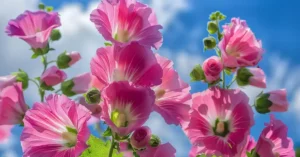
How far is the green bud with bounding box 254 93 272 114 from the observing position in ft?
6.10

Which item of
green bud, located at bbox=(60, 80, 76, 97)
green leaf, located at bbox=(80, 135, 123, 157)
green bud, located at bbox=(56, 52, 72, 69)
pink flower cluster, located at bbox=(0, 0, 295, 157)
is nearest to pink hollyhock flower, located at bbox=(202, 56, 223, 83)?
pink flower cluster, located at bbox=(0, 0, 295, 157)

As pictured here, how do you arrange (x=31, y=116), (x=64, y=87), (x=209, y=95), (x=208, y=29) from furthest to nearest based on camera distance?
(x=64, y=87), (x=208, y=29), (x=209, y=95), (x=31, y=116)

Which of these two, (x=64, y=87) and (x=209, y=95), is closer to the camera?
(x=209, y=95)

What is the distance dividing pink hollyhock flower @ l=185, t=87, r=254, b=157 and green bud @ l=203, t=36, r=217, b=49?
173 millimetres

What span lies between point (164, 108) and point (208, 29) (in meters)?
0.50

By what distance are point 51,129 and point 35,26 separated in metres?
0.57

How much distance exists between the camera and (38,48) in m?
2.00

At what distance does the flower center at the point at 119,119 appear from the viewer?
1.35 metres

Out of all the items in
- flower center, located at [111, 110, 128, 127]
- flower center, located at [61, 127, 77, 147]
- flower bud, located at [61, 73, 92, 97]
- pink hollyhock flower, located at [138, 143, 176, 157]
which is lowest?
pink hollyhock flower, located at [138, 143, 176, 157]

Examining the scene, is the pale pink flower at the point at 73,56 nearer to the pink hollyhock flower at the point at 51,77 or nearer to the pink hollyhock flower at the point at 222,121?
the pink hollyhock flower at the point at 51,77

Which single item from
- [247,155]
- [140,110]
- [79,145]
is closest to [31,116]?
[79,145]

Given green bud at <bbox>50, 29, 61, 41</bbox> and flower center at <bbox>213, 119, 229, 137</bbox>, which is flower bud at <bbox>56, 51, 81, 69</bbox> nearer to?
green bud at <bbox>50, 29, 61, 41</bbox>

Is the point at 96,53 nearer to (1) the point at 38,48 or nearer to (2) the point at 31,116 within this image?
(2) the point at 31,116

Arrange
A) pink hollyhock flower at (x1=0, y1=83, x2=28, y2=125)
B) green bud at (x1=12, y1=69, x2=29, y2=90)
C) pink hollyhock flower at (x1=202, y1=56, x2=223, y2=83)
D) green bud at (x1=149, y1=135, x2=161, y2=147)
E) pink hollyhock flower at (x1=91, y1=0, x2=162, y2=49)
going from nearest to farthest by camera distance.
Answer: pink hollyhock flower at (x1=91, y1=0, x2=162, y2=49) < green bud at (x1=149, y1=135, x2=161, y2=147) < pink hollyhock flower at (x1=202, y1=56, x2=223, y2=83) < pink hollyhock flower at (x1=0, y1=83, x2=28, y2=125) < green bud at (x1=12, y1=69, x2=29, y2=90)
